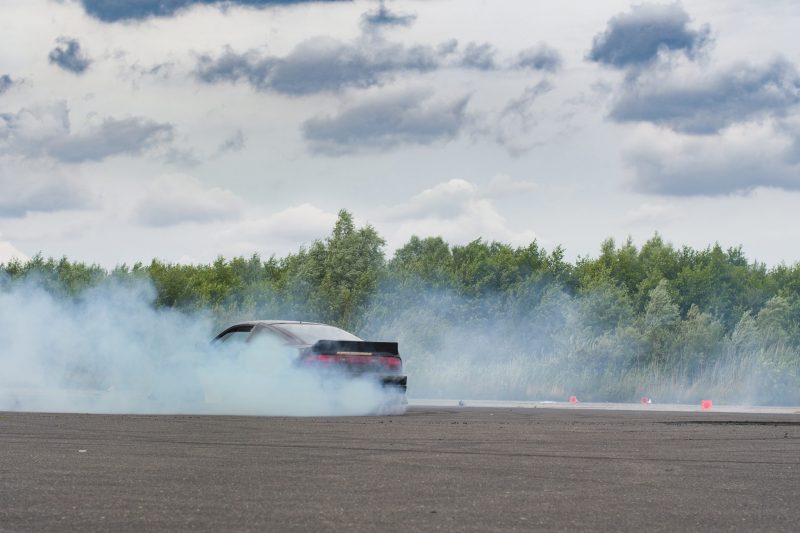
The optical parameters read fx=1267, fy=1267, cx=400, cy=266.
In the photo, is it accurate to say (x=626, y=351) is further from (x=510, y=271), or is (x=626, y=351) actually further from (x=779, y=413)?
(x=510, y=271)

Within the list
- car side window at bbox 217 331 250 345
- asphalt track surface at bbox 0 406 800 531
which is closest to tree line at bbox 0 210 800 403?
car side window at bbox 217 331 250 345

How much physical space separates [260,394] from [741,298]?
52.8 m

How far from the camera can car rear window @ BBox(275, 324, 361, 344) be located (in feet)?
70.6

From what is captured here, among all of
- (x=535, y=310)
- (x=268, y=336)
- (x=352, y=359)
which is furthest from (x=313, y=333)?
(x=535, y=310)

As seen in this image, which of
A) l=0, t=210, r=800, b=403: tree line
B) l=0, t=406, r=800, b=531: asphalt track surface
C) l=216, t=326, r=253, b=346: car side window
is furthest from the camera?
l=0, t=210, r=800, b=403: tree line

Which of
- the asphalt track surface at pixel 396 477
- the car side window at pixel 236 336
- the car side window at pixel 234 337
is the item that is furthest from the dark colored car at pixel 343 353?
the asphalt track surface at pixel 396 477

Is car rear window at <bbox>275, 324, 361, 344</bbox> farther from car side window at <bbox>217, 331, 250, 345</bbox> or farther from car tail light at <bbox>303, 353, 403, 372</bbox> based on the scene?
car side window at <bbox>217, 331, 250, 345</bbox>

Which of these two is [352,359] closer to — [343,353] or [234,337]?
[343,353]

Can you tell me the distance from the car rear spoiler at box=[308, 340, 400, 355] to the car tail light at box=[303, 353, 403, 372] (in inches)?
2.2

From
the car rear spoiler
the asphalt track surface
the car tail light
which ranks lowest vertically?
the asphalt track surface

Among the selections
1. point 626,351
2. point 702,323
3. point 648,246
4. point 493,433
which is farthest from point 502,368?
point 648,246

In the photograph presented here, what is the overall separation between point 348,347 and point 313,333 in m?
1.04

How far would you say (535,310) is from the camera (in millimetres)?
→ 57188

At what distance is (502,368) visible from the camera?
108 ft
